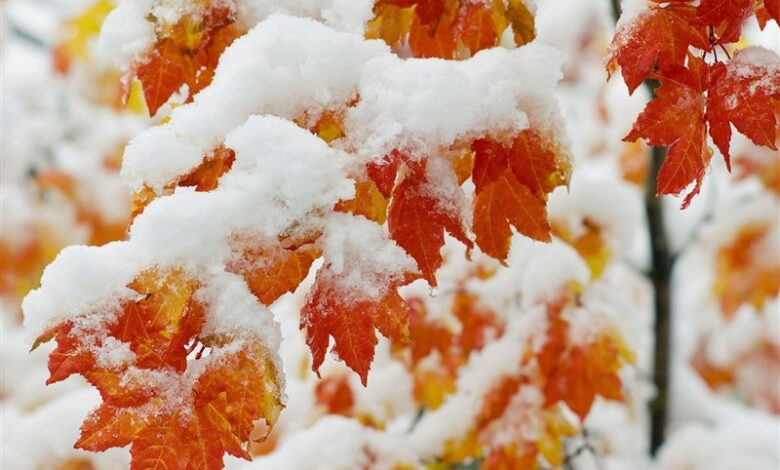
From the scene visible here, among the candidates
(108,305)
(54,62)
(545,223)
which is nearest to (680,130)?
(545,223)

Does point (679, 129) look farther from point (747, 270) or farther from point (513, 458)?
point (747, 270)

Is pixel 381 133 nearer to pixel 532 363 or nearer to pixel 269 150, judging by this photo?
pixel 269 150

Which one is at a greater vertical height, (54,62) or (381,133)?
(54,62)

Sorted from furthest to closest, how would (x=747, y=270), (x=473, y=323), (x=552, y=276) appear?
1. (x=747, y=270)
2. (x=473, y=323)
3. (x=552, y=276)

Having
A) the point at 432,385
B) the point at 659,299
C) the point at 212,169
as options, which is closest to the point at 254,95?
the point at 212,169

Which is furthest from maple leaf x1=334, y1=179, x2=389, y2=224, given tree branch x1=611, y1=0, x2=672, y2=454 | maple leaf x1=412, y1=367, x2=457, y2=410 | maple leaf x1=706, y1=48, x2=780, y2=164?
tree branch x1=611, y1=0, x2=672, y2=454

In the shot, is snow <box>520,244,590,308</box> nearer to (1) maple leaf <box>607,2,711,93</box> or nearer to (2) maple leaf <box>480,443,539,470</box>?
(2) maple leaf <box>480,443,539,470</box>
